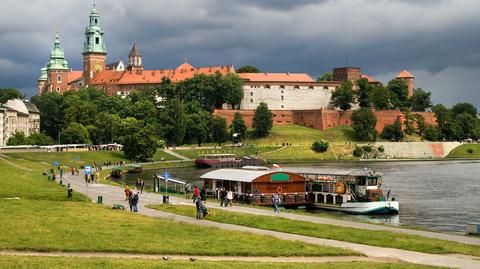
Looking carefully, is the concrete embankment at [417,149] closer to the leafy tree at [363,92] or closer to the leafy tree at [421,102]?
the leafy tree at [363,92]

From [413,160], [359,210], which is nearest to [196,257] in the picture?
[359,210]

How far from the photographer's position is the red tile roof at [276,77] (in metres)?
172

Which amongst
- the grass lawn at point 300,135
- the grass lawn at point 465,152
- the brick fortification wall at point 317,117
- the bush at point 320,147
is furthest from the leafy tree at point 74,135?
the grass lawn at point 465,152

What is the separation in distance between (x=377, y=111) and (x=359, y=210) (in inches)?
4485

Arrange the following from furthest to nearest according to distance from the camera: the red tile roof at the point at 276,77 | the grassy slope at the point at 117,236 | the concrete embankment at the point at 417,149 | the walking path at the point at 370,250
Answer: the red tile roof at the point at 276,77
the concrete embankment at the point at 417,149
the grassy slope at the point at 117,236
the walking path at the point at 370,250

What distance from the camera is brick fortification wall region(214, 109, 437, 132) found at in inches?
6250

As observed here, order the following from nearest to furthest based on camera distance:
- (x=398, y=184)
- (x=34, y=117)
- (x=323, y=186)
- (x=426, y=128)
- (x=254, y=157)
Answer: (x=323, y=186)
(x=398, y=184)
(x=254, y=157)
(x=34, y=117)
(x=426, y=128)

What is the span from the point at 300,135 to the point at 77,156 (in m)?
58.8

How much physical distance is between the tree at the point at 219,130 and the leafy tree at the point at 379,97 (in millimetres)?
39160

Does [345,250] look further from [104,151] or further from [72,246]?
[104,151]

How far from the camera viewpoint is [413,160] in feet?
467

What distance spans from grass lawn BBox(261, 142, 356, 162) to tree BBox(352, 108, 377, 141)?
9.51 meters

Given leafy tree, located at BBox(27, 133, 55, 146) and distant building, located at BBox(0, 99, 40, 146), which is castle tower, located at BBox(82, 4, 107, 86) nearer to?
distant building, located at BBox(0, 99, 40, 146)

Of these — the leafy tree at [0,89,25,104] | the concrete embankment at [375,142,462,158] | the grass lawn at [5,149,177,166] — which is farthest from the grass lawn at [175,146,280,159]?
the leafy tree at [0,89,25,104]
